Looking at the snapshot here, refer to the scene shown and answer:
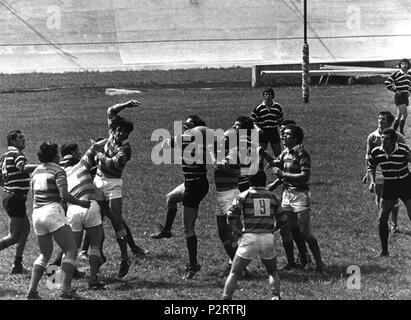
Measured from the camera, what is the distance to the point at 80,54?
50.8m

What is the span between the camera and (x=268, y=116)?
18.2 m

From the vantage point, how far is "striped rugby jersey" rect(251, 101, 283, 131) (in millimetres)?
18125

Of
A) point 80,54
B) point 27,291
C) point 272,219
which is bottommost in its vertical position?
point 27,291

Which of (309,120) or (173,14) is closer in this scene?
(309,120)

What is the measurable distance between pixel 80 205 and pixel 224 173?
2.29m

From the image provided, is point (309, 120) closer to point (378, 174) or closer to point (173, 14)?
point (378, 174)

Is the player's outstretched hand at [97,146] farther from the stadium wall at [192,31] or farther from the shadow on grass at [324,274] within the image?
the stadium wall at [192,31]

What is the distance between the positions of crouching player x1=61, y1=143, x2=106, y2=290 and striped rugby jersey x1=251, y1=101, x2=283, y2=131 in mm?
6446

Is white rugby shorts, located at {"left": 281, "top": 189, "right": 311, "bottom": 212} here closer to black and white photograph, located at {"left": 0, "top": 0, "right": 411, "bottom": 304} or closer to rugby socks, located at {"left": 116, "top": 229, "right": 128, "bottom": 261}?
black and white photograph, located at {"left": 0, "top": 0, "right": 411, "bottom": 304}

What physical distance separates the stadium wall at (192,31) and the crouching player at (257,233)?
130 ft

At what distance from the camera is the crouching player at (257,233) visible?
10578 mm

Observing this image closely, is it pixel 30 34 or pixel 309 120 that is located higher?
pixel 30 34

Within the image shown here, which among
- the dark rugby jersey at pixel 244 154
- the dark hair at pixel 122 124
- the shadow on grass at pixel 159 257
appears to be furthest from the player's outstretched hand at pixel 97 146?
the dark rugby jersey at pixel 244 154

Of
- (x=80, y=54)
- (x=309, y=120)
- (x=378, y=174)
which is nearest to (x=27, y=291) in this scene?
(x=378, y=174)
